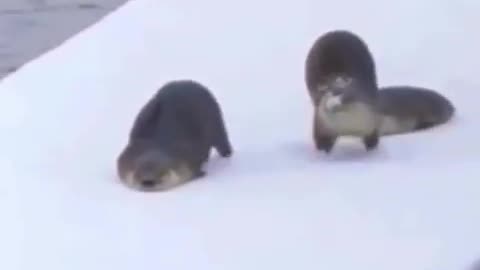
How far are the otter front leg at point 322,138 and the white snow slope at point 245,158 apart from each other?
0.01m

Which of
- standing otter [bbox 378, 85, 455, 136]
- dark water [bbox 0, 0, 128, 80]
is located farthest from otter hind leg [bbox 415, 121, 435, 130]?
dark water [bbox 0, 0, 128, 80]

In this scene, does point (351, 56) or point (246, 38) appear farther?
point (246, 38)

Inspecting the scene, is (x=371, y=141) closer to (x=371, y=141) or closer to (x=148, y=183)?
(x=371, y=141)

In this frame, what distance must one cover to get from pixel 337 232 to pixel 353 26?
1.99 ft

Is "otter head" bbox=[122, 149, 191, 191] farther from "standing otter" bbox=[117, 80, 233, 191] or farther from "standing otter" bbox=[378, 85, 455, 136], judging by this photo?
"standing otter" bbox=[378, 85, 455, 136]

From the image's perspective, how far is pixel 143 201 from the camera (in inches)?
44.8

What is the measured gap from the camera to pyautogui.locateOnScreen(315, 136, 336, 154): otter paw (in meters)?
1.21

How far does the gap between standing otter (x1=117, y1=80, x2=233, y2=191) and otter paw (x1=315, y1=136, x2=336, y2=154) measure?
8 centimetres

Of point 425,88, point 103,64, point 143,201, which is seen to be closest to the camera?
point 143,201

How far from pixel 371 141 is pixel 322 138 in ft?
0.13

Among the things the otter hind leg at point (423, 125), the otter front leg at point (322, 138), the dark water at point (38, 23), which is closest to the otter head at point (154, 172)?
the otter front leg at point (322, 138)

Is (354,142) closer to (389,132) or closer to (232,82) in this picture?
(389,132)

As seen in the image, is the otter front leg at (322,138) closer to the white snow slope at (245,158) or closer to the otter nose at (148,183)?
the white snow slope at (245,158)

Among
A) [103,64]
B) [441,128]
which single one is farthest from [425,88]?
[103,64]
